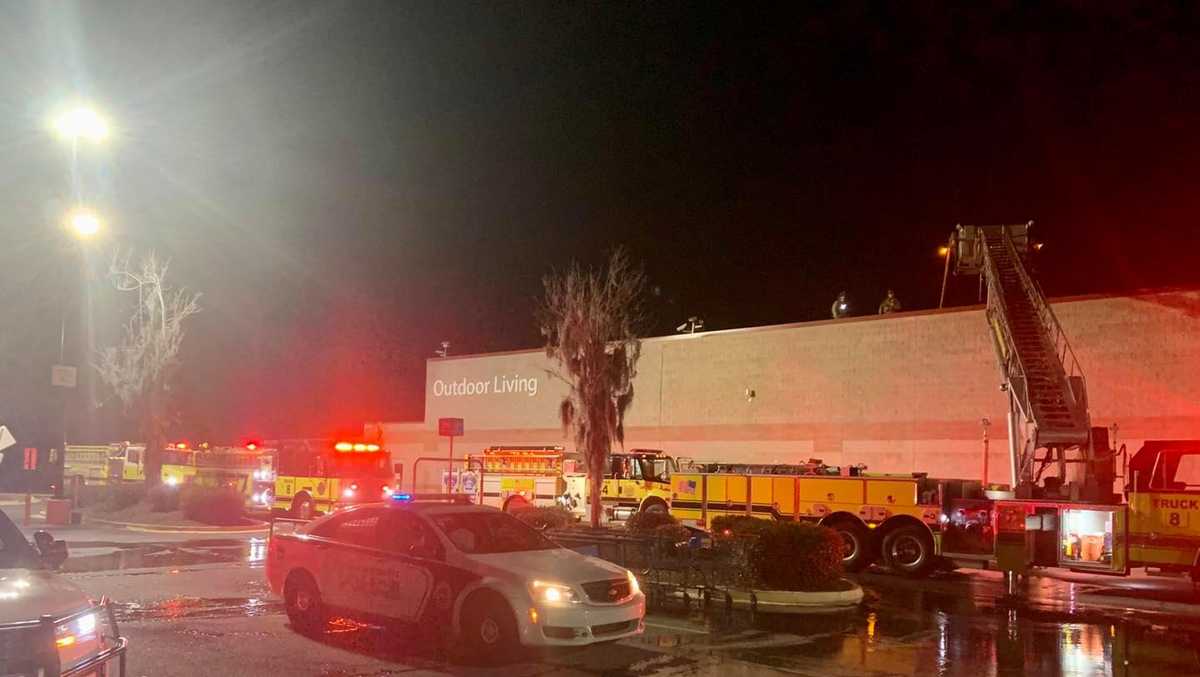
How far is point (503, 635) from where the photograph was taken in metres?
Result: 9.30

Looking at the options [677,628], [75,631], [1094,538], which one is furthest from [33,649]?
[1094,538]

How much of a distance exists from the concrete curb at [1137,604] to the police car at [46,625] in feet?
45.7

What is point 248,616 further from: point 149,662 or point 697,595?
point 697,595

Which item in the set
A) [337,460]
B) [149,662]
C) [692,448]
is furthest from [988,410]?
[149,662]

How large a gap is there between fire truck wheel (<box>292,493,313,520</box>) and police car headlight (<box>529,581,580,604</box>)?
784 inches

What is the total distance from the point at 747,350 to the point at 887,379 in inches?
205

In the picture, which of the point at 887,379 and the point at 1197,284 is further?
the point at 887,379

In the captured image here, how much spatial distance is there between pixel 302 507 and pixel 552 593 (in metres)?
20.2

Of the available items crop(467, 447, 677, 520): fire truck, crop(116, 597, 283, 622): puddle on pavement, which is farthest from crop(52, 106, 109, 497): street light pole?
crop(467, 447, 677, 520): fire truck

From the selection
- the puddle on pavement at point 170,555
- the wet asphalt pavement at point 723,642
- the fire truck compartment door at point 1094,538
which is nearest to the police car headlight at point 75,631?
the wet asphalt pavement at point 723,642

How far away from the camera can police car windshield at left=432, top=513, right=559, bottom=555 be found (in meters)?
10.2

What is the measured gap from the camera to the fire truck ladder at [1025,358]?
18.7 meters

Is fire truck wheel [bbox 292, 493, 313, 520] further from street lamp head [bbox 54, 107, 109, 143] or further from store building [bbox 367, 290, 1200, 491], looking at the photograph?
street lamp head [bbox 54, 107, 109, 143]

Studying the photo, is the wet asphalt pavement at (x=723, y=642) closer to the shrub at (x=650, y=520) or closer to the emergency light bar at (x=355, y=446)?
the shrub at (x=650, y=520)
